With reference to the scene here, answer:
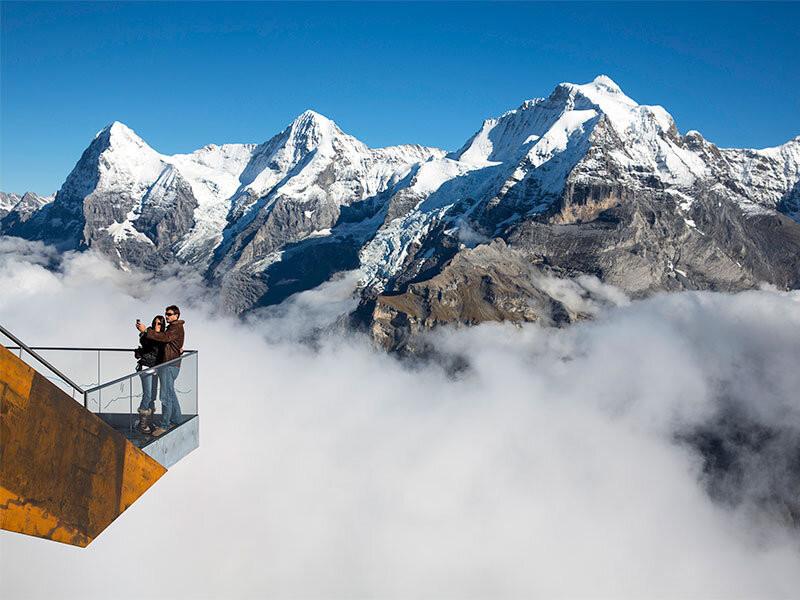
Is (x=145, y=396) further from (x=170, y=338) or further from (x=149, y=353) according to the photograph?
(x=170, y=338)

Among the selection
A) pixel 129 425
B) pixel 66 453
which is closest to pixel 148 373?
pixel 129 425

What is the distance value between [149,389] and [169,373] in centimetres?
77

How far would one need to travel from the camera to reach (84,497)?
12.6 metres

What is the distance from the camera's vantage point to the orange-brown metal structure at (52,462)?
10648mm

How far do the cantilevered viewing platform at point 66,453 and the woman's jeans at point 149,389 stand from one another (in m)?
0.10

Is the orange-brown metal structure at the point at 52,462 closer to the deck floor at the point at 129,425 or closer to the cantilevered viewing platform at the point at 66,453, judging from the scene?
the cantilevered viewing platform at the point at 66,453

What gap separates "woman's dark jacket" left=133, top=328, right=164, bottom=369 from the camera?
18875 millimetres

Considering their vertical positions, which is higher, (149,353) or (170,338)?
(170,338)

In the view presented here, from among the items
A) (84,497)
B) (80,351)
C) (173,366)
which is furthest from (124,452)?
(80,351)

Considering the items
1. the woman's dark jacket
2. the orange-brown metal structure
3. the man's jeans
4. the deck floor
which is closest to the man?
the man's jeans

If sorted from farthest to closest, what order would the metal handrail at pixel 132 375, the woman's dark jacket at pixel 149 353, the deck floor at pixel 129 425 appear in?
the woman's dark jacket at pixel 149 353 → the deck floor at pixel 129 425 → the metal handrail at pixel 132 375

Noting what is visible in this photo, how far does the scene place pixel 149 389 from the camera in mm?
17781

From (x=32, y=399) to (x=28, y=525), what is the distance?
2.05 m

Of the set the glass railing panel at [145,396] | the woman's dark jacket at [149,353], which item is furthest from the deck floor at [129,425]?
the woman's dark jacket at [149,353]
